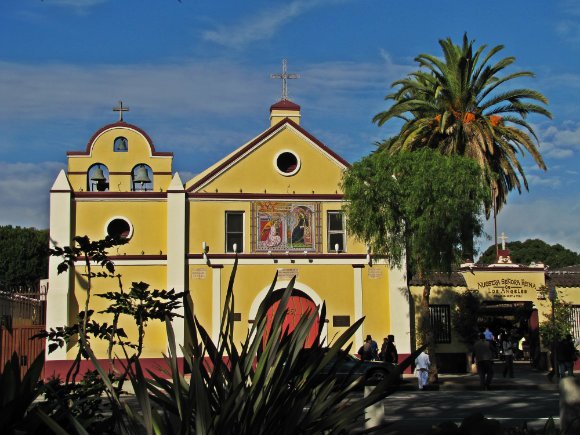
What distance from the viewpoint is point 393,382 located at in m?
5.82

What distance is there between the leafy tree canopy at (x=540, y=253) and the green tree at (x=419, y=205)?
61.4 metres

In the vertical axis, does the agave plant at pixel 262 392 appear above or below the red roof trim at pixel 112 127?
below

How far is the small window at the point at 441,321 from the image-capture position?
3328cm

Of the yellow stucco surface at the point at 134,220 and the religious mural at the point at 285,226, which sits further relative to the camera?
the religious mural at the point at 285,226

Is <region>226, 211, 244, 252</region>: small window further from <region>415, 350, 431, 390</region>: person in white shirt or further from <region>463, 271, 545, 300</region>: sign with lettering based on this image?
<region>463, 271, 545, 300</region>: sign with lettering

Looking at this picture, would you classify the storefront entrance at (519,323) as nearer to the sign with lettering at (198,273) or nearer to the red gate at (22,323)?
the sign with lettering at (198,273)

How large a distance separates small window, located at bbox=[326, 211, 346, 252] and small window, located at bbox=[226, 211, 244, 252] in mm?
3160

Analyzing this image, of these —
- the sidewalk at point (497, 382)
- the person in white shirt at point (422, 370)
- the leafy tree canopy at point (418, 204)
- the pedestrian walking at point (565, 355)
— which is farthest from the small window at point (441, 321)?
the person in white shirt at point (422, 370)

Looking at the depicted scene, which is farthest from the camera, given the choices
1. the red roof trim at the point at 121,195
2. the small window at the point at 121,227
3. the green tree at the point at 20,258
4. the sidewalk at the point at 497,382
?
the green tree at the point at 20,258

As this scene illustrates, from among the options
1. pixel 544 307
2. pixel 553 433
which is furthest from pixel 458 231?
pixel 553 433

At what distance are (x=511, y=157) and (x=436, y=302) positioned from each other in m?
6.97

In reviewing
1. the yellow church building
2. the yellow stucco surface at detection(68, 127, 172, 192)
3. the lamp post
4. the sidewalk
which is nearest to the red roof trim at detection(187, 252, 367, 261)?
the yellow church building

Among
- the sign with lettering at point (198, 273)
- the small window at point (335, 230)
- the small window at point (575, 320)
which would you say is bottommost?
the small window at point (575, 320)

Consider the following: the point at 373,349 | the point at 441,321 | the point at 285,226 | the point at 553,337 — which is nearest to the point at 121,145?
the point at 285,226
